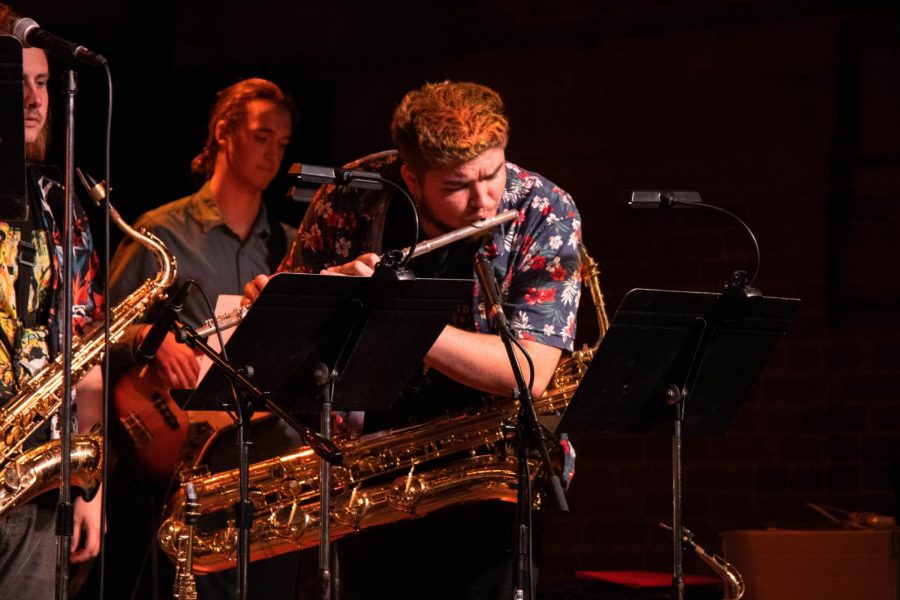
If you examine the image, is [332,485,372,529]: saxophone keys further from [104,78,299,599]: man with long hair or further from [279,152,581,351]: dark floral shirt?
[104,78,299,599]: man with long hair

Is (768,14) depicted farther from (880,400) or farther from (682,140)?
(880,400)

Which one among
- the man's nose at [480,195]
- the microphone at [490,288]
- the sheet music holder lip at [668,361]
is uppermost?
the man's nose at [480,195]

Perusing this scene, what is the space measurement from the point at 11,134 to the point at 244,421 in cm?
71

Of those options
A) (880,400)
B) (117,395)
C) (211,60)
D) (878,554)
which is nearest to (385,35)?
(211,60)

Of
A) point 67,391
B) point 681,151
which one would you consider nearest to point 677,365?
point 67,391

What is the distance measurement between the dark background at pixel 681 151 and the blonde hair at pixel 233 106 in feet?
1.49

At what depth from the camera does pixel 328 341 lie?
2.65m

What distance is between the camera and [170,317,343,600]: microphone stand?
8.19ft

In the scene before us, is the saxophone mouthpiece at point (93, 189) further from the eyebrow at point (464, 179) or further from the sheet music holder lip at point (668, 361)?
the sheet music holder lip at point (668, 361)

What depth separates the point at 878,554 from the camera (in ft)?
12.7

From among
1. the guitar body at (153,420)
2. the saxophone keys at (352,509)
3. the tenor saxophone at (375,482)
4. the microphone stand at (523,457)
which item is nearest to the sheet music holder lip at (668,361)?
the microphone stand at (523,457)

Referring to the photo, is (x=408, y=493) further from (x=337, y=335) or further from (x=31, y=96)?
(x=31, y=96)

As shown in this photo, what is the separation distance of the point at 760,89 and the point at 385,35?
1.59 m

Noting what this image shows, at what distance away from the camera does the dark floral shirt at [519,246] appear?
10.0 feet
